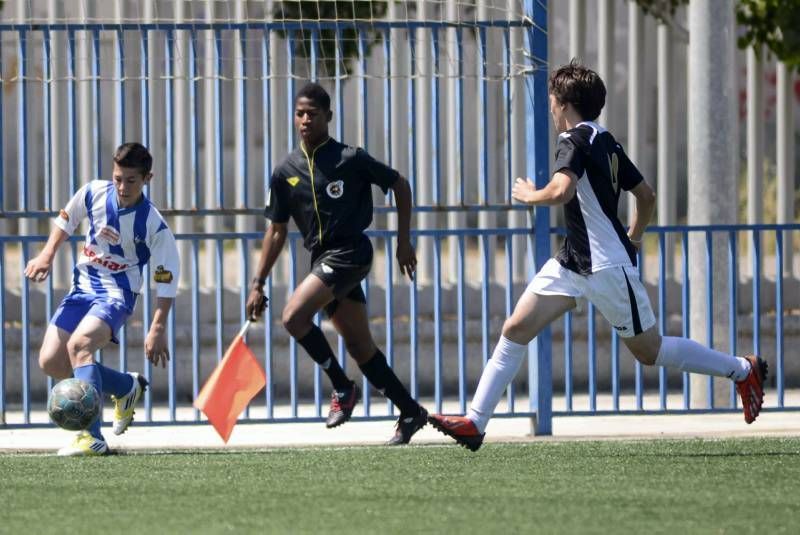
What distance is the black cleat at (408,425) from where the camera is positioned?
8539 mm

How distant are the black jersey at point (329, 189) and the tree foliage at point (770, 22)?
5368 millimetres

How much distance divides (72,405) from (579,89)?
2735 mm

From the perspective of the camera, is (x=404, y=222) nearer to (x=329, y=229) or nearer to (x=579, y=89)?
(x=329, y=229)

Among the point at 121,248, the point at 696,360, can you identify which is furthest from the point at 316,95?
the point at 696,360

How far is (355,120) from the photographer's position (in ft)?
52.3

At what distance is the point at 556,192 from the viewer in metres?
7.26

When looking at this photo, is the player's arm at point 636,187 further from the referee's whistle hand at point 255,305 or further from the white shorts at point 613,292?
the referee's whistle hand at point 255,305

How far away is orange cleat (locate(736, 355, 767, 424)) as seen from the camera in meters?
7.74

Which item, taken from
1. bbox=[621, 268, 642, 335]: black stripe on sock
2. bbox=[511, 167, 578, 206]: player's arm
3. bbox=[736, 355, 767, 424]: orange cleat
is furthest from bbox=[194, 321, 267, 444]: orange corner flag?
bbox=[736, 355, 767, 424]: orange cleat

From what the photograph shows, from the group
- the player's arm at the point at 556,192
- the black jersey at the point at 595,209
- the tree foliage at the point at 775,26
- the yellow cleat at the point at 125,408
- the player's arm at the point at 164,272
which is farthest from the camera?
the tree foliage at the point at 775,26

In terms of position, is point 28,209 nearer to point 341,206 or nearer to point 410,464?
point 341,206

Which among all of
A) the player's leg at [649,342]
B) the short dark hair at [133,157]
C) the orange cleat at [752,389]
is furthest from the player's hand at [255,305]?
the orange cleat at [752,389]

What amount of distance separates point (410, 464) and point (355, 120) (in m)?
8.67

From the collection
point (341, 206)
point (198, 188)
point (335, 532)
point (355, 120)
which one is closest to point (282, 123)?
point (355, 120)
